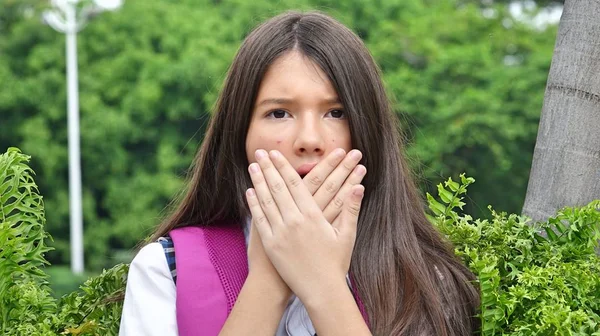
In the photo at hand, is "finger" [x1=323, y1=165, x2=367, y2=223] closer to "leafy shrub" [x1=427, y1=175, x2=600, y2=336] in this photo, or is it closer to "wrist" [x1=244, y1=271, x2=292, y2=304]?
"wrist" [x1=244, y1=271, x2=292, y2=304]

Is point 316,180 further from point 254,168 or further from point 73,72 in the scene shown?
point 73,72

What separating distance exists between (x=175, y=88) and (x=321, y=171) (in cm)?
2199

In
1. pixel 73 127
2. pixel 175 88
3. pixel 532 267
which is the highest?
pixel 532 267

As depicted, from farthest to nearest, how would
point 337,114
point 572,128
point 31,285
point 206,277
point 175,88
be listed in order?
point 175,88
point 572,128
point 31,285
point 337,114
point 206,277

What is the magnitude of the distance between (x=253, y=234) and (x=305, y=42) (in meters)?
0.51

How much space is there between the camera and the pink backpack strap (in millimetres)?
2270

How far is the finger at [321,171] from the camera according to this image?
7.50 ft

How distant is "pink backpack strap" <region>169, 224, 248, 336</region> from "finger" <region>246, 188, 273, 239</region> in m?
0.15

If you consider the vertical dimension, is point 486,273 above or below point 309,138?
below

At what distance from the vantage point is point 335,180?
2.27 meters

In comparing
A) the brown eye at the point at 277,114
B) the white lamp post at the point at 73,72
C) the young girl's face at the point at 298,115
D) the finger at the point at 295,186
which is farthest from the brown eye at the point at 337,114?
the white lamp post at the point at 73,72

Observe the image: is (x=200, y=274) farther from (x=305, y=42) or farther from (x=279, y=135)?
(x=305, y=42)

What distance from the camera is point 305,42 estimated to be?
2.45 m

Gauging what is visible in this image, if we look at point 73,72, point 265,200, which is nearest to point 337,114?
point 265,200
